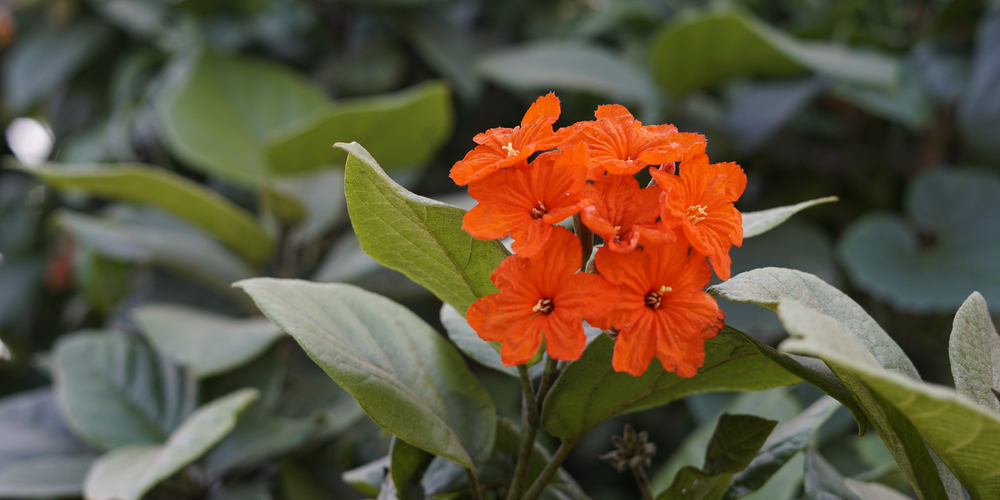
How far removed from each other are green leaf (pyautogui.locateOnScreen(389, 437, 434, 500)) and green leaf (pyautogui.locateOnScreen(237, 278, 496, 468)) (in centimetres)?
3

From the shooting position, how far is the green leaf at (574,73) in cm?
98

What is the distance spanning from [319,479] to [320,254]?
0.43 m

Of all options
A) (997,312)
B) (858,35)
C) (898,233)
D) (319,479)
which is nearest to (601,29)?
(858,35)

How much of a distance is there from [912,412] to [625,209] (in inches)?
5.5

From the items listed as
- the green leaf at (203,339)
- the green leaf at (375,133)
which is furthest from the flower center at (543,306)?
A: the green leaf at (375,133)

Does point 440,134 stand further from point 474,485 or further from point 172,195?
point 474,485

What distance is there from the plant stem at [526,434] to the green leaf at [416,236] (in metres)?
0.06

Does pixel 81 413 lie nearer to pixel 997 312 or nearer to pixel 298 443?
pixel 298 443

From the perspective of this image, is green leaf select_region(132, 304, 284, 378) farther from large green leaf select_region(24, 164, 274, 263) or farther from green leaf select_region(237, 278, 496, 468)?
green leaf select_region(237, 278, 496, 468)

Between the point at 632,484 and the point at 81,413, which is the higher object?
the point at 81,413

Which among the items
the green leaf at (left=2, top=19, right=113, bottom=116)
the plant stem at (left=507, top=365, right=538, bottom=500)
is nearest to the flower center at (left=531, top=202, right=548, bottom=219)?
the plant stem at (left=507, top=365, right=538, bottom=500)

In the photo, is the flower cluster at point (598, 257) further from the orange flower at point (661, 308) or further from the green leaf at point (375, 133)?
the green leaf at point (375, 133)

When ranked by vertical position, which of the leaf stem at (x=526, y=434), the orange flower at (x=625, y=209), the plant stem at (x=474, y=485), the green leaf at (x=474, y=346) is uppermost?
the orange flower at (x=625, y=209)

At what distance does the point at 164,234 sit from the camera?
87 cm
